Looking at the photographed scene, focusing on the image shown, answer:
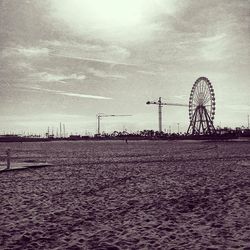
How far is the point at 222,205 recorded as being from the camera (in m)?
9.70

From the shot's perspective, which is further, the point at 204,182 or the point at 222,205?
the point at 204,182

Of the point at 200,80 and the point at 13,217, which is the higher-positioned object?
the point at 200,80

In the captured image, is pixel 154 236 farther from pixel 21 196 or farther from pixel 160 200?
pixel 21 196

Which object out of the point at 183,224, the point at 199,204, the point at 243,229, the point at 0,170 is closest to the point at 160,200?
the point at 199,204

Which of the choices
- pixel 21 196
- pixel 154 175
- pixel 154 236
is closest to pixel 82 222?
pixel 154 236

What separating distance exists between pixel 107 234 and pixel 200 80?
293 feet

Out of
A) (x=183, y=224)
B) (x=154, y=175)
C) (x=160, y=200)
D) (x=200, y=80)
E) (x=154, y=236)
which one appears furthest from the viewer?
(x=200, y=80)

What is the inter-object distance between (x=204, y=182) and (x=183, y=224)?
668 cm

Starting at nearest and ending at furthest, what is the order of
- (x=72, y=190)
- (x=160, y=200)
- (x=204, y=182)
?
1. (x=160, y=200)
2. (x=72, y=190)
3. (x=204, y=182)

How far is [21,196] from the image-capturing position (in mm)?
11797

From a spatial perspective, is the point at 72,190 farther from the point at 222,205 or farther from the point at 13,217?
the point at 222,205

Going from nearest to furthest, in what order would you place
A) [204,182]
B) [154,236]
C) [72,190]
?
[154,236]
[72,190]
[204,182]

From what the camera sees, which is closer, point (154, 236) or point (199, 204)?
point (154, 236)

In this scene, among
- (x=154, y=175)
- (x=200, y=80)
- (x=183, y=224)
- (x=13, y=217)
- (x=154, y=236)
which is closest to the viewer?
(x=154, y=236)
